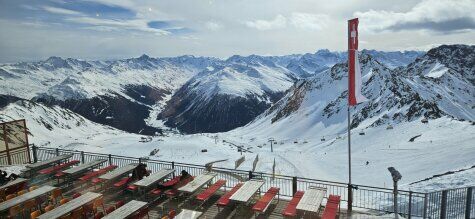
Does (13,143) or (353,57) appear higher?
(353,57)

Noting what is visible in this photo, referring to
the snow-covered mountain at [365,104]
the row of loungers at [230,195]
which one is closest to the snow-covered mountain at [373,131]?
the snow-covered mountain at [365,104]

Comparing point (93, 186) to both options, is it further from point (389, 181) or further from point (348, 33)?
point (389, 181)

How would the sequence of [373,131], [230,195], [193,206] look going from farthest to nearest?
[373,131] < [193,206] < [230,195]

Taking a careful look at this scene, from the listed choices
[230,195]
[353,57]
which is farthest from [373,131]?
[230,195]

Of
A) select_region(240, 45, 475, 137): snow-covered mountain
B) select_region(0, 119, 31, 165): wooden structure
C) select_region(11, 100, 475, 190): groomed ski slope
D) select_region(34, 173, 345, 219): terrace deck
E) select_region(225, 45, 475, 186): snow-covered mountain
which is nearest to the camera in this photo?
select_region(34, 173, 345, 219): terrace deck

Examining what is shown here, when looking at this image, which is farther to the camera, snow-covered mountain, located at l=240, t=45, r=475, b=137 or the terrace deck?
snow-covered mountain, located at l=240, t=45, r=475, b=137

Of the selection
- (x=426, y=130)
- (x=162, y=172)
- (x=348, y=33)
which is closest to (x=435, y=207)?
(x=348, y=33)

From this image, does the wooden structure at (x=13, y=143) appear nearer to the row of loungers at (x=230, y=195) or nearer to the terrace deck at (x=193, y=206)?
the row of loungers at (x=230, y=195)

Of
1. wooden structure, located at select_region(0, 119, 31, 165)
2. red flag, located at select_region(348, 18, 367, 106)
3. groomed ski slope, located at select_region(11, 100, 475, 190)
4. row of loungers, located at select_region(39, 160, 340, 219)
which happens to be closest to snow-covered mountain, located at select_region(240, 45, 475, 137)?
groomed ski slope, located at select_region(11, 100, 475, 190)

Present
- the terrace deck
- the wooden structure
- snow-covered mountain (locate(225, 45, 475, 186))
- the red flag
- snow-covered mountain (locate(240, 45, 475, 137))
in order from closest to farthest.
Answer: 1. the red flag
2. the terrace deck
3. the wooden structure
4. snow-covered mountain (locate(225, 45, 475, 186))
5. snow-covered mountain (locate(240, 45, 475, 137))

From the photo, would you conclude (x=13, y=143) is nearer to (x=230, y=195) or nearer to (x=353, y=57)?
(x=230, y=195)

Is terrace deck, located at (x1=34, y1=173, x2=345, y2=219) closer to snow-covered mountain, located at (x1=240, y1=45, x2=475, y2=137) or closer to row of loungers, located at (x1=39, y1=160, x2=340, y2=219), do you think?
row of loungers, located at (x1=39, y1=160, x2=340, y2=219)
